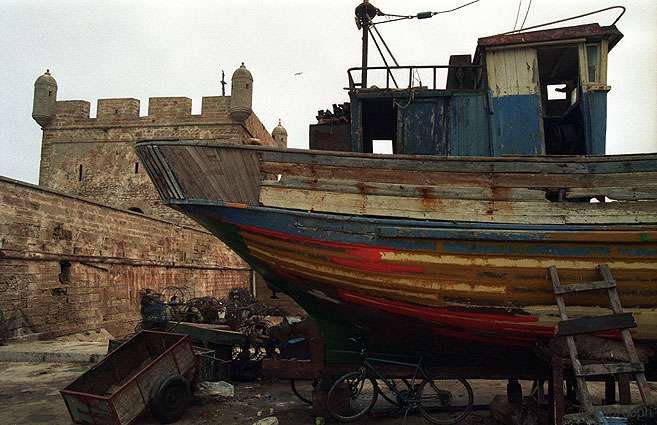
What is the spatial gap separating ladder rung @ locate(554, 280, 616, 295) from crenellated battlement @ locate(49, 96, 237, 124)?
21266 millimetres

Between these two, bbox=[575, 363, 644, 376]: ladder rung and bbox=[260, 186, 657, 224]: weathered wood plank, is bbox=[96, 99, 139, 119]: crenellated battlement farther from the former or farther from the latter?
bbox=[575, 363, 644, 376]: ladder rung

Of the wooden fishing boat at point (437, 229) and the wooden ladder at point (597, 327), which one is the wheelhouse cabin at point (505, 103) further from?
the wooden ladder at point (597, 327)

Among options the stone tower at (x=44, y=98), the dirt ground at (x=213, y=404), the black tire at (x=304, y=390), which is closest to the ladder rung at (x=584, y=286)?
the dirt ground at (x=213, y=404)

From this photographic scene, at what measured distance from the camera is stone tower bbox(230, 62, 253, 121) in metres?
23.0

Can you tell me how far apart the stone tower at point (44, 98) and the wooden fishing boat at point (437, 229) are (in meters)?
23.6

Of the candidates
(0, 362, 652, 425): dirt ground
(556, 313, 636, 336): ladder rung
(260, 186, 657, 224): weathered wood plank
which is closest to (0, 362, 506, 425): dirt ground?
(0, 362, 652, 425): dirt ground

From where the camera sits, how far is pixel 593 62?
557 centimetres

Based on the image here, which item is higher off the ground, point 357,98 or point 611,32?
point 611,32

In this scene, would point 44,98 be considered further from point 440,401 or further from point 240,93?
point 440,401

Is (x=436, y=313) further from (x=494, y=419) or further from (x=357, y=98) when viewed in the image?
(x=357, y=98)

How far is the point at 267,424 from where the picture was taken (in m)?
4.82

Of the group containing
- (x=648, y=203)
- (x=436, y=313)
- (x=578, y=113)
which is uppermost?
(x=578, y=113)

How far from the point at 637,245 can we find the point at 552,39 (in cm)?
283

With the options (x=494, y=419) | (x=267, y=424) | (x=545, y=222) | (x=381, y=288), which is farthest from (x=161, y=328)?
(x=545, y=222)
